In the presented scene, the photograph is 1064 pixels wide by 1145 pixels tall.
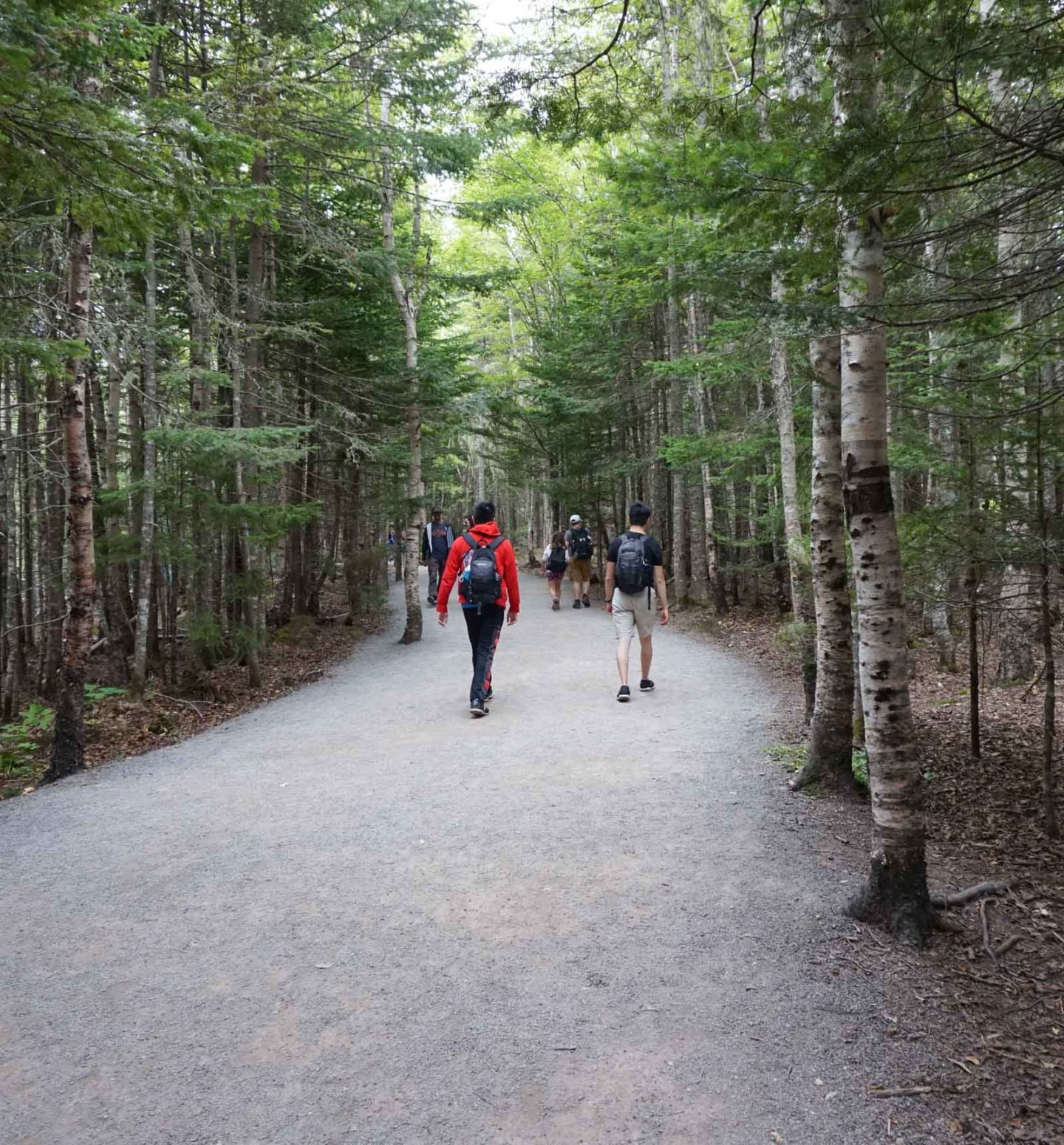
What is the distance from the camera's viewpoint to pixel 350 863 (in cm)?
457

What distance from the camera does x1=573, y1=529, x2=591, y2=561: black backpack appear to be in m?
17.6

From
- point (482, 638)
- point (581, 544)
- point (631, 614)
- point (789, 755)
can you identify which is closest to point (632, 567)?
point (631, 614)

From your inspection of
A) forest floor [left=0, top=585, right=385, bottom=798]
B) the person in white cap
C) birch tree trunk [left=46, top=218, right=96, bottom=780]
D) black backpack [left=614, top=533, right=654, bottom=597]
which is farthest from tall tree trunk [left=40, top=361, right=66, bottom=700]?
the person in white cap

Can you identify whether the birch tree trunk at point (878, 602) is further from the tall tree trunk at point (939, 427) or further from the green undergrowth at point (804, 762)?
the green undergrowth at point (804, 762)

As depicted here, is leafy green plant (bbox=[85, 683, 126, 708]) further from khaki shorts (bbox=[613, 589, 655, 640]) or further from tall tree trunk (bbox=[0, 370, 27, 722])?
khaki shorts (bbox=[613, 589, 655, 640])

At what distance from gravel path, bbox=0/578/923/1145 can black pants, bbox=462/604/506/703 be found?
4.65 feet

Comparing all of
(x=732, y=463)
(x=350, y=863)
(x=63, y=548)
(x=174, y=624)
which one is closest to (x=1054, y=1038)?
(x=350, y=863)

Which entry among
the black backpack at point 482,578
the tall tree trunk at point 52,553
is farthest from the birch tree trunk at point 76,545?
the black backpack at point 482,578

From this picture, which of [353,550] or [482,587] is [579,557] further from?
[482,587]

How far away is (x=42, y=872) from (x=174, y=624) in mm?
7726

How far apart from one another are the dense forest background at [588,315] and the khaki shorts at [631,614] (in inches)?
70.2

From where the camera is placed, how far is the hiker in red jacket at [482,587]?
26.6ft

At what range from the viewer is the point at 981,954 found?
3525 millimetres

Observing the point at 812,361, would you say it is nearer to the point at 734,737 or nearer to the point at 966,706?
the point at 734,737
